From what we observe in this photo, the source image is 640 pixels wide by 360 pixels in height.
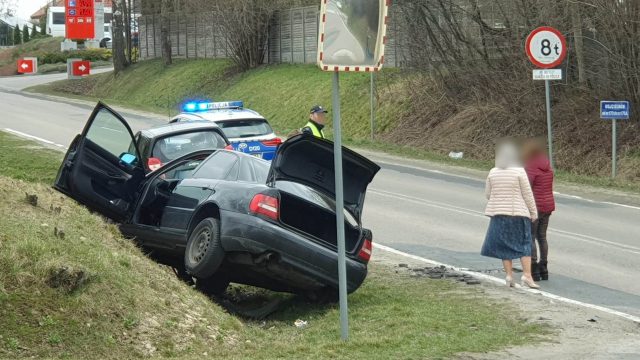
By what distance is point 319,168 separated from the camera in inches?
412

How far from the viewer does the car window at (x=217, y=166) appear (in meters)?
11.2

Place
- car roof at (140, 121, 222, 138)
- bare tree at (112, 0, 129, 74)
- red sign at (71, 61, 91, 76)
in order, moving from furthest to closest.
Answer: bare tree at (112, 0, 129, 74) → red sign at (71, 61, 91, 76) → car roof at (140, 121, 222, 138)

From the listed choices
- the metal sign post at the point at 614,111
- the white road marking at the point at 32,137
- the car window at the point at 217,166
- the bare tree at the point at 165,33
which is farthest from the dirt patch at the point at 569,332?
the bare tree at the point at 165,33

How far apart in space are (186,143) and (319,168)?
18.8ft

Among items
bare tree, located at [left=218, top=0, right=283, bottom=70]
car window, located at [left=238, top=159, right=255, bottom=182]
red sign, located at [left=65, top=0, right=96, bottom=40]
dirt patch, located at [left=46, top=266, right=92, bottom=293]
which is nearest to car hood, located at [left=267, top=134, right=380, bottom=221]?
car window, located at [left=238, top=159, right=255, bottom=182]

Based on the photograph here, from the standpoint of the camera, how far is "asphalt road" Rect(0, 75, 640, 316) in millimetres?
11688

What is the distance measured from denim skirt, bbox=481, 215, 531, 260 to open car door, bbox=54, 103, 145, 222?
13.8 ft

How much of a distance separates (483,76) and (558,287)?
17403 millimetres

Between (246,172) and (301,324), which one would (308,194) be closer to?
(246,172)

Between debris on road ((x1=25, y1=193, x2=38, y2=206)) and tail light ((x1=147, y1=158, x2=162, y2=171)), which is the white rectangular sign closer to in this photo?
tail light ((x1=147, y1=158, x2=162, y2=171))

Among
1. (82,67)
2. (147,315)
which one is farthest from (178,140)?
(82,67)

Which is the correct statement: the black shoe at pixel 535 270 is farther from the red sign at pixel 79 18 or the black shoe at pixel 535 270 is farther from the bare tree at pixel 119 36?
the bare tree at pixel 119 36

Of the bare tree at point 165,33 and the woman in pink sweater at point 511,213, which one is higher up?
the bare tree at point 165,33

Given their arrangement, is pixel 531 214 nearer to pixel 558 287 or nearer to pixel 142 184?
pixel 558 287
